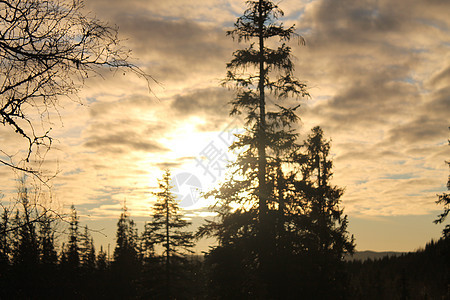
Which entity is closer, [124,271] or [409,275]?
[124,271]

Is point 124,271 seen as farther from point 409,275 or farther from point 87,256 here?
point 409,275

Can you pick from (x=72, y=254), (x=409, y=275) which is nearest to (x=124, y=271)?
(x=72, y=254)

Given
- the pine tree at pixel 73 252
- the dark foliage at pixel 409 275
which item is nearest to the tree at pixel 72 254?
the pine tree at pixel 73 252

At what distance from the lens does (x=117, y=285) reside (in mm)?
49812

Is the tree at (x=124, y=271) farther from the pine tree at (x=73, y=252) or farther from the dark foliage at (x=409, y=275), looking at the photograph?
the dark foliage at (x=409, y=275)

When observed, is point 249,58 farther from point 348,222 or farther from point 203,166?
point 348,222

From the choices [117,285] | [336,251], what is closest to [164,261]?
[117,285]

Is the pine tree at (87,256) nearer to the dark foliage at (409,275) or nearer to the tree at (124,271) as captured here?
the tree at (124,271)

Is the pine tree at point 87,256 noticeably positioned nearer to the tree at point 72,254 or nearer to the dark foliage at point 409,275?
the tree at point 72,254

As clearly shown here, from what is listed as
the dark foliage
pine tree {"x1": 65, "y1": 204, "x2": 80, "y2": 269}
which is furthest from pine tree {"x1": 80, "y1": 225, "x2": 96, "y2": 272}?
the dark foliage

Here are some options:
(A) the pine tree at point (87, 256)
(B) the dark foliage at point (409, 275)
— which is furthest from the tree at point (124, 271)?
(B) the dark foliage at point (409, 275)

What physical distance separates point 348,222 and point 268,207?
13.1 metres

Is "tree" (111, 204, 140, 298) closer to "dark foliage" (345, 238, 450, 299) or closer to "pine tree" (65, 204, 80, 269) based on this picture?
"pine tree" (65, 204, 80, 269)

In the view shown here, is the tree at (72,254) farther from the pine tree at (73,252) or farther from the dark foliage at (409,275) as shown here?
the dark foliage at (409,275)
